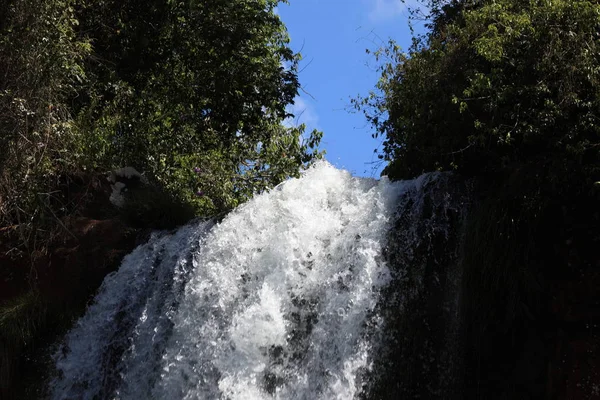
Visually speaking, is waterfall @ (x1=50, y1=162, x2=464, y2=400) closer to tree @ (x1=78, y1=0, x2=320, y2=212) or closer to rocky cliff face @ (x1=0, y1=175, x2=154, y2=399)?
rocky cliff face @ (x1=0, y1=175, x2=154, y2=399)

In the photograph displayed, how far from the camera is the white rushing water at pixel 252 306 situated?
6363 mm

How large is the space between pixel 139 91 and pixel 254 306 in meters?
5.63

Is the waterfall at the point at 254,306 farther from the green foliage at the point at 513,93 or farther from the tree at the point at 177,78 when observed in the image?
the tree at the point at 177,78

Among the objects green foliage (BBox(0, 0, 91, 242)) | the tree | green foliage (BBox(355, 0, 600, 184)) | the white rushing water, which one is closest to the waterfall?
the white rushing water

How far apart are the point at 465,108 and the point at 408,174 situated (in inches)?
83.2

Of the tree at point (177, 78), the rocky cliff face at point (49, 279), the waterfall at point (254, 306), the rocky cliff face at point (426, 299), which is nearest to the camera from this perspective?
the rocky cliff face at point (426, 299)

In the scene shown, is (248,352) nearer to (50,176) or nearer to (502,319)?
(502,319)

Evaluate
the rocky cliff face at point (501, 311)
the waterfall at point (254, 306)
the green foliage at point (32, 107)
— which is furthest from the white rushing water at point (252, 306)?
the green foliage at point (32, 107)

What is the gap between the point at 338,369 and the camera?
20.2ft

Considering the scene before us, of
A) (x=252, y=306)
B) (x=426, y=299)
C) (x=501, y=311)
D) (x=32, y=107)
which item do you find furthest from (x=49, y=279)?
(x=501, y=311)

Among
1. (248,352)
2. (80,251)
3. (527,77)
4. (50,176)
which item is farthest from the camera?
(50,176)

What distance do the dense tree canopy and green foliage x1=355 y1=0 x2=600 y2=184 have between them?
317cm

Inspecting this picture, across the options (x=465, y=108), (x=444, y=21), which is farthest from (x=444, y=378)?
(x=444, y=21)

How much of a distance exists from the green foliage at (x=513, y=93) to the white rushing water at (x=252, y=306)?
93 cm
